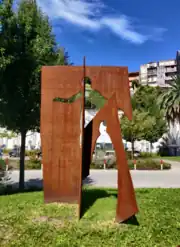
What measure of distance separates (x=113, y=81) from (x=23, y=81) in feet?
15.2

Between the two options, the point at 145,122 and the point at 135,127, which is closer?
the point at 135,127

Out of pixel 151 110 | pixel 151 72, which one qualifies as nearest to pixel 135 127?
pixel 151 110

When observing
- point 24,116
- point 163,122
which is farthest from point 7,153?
point 24,116

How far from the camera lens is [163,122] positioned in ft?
96.9

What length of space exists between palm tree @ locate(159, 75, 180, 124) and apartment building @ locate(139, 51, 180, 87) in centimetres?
3667

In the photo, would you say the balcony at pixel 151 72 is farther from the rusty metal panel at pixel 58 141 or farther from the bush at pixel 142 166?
the rusty metal panel at pixel 58 141

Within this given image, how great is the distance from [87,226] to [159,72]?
215 ft

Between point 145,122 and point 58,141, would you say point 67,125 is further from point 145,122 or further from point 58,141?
point 145,122

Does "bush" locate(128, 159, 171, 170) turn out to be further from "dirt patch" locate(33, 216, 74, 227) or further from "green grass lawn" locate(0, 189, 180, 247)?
"dirt patch" locate(33, 216, 74, 227)

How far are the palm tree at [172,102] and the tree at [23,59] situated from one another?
67.9 ft

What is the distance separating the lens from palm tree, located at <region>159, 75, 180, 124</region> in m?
28.9

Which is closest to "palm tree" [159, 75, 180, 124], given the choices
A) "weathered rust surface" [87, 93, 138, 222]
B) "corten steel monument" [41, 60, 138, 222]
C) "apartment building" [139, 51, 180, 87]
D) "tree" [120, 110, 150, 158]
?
"tree" [120, 110, 150, 158]

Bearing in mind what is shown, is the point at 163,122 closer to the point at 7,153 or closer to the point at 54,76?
the point at 7,153

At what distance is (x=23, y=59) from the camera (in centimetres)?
989
